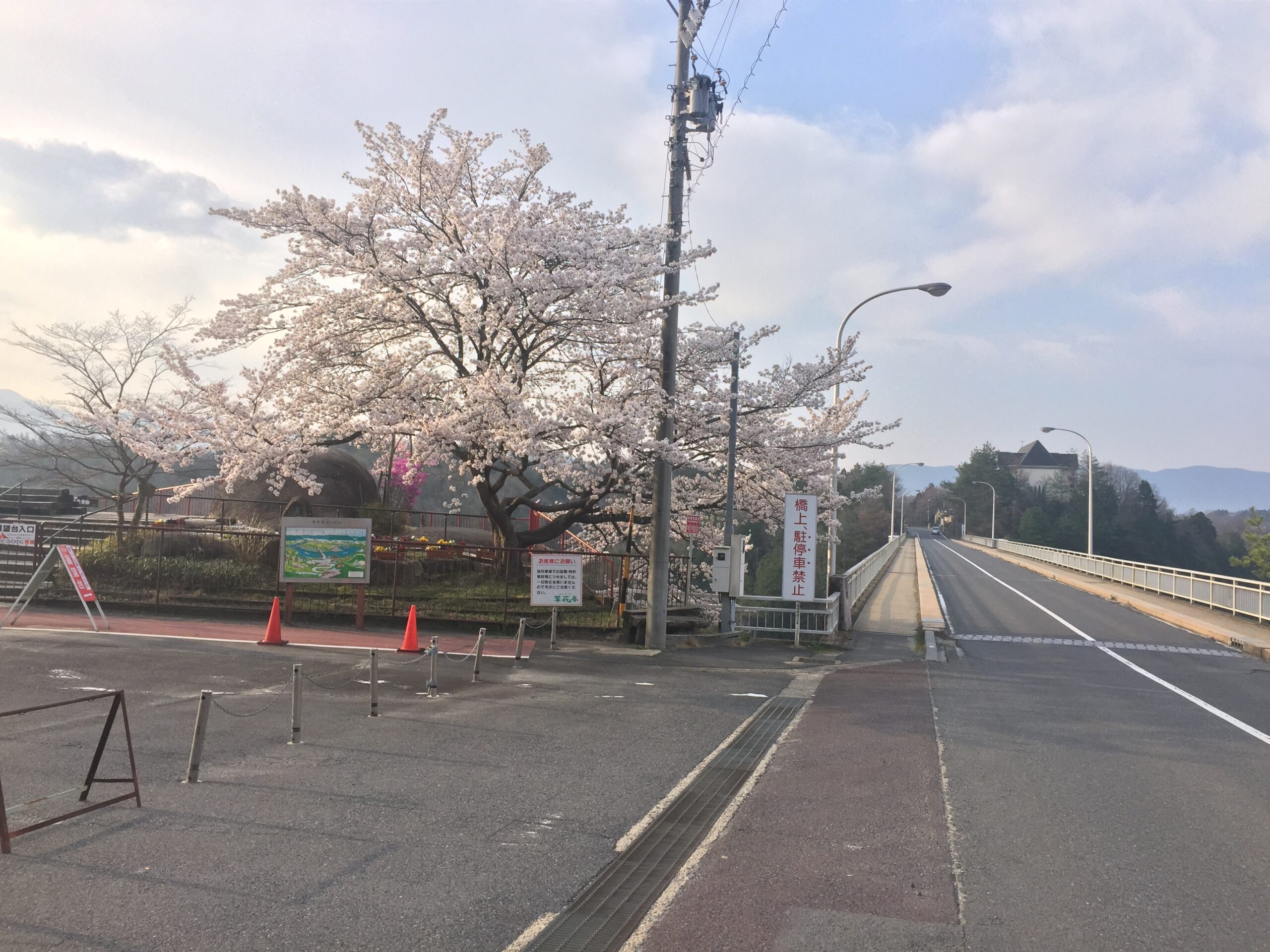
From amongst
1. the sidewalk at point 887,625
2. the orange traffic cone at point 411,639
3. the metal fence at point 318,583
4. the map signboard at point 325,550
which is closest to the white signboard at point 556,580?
the metal fence at point 318,583

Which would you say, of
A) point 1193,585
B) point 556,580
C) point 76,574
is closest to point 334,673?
point 556,580

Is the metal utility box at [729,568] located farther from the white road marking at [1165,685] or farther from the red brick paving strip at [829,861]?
the red brick paving strip at [829,861]

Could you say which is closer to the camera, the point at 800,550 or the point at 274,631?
the point at 274,631

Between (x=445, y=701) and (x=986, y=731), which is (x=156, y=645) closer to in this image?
(x=445, y=701)

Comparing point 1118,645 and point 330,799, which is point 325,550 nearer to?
point 330,799

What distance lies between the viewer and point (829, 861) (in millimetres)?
5328

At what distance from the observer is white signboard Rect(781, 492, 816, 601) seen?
17172mm

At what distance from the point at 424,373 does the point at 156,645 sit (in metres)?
7.45

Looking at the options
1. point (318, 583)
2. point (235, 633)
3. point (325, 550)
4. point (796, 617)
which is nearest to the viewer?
point (235, 633)

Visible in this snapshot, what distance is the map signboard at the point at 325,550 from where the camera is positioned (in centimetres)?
1541

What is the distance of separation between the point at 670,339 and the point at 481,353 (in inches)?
183

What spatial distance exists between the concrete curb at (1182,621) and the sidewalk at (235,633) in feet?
50.8

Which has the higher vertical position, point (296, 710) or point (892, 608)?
point (296, 710)

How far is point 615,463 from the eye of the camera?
720 inches
